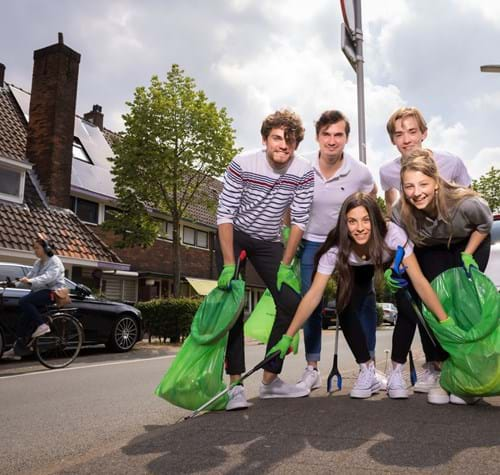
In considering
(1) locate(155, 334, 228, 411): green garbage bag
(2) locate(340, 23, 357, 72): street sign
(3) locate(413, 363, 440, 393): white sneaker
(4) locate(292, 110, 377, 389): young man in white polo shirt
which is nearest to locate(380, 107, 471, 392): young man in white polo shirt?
(3) locate(413, 363, 440, 393): white sneaker

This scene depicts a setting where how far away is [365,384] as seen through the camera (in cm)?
379

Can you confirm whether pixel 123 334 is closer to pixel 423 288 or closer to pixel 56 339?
pixel 56 339

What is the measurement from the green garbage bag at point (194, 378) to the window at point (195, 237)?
85.1ft

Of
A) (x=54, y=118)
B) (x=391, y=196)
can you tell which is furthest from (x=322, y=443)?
(x=54, y=118)

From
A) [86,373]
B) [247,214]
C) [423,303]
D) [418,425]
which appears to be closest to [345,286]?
[423,303]

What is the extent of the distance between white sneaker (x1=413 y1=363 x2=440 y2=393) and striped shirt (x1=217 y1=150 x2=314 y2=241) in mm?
1344

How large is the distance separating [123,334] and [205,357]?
8395mm

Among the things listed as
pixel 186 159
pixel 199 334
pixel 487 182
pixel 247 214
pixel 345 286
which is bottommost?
pixel 199 334

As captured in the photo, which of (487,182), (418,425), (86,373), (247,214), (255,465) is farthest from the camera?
(487,182)

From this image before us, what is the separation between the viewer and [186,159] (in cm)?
1783

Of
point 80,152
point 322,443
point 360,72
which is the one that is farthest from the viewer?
point 80,152

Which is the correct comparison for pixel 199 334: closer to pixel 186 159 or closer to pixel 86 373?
pixel 86 373

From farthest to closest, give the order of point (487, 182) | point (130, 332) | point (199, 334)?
point (487, 182)
point (130, 332)
point (199, 334)

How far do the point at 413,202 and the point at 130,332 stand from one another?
8975mm
